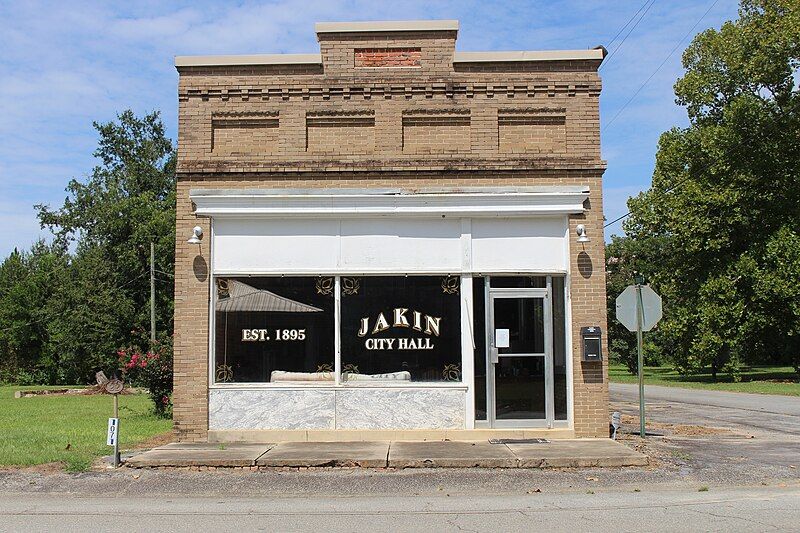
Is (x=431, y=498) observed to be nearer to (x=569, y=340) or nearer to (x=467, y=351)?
(x=467, y=351)

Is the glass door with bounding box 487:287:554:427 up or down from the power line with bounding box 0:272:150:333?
down

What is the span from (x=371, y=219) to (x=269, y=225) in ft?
5.69

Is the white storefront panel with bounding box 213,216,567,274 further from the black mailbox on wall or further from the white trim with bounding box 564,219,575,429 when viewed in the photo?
the black mailbox on wall

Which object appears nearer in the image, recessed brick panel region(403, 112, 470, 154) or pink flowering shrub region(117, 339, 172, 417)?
recessed brick panel region(403, 112, 470, 154)

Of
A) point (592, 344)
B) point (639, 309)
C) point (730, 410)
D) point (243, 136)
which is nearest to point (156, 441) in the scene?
point (243, 136)

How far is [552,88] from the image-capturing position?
42.3 feet

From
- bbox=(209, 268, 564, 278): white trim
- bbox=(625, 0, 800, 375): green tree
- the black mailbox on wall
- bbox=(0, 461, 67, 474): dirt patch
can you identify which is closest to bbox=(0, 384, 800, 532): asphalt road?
bbox=(0, 461, 67, 474): dirt patch

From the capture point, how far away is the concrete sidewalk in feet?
34.6

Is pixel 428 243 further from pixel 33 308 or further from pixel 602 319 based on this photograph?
pixel 33 308

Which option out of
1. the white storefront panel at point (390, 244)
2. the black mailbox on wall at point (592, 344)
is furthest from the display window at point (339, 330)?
the black mailbox on wall at point (592, 344)

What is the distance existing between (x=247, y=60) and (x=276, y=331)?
15.1 ft

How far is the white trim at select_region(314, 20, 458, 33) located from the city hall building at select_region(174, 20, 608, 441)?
0.12 feet

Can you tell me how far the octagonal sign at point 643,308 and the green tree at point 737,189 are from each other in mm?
22397

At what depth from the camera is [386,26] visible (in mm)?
12984
